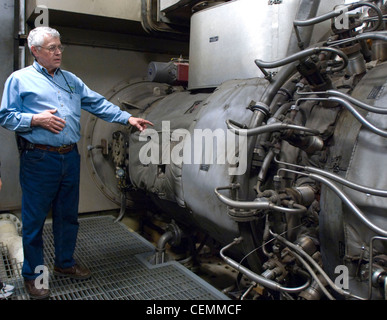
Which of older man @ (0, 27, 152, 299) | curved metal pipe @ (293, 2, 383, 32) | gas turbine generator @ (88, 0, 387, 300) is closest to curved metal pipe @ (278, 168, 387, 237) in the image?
gas turbine generator @ (88, 0, 387, 300)

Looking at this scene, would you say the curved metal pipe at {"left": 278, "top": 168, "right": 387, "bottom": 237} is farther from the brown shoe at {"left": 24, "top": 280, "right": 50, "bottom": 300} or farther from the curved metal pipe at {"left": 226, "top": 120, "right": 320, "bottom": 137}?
the brown shoe at {"left": 24, "top": 280, "right": 50, "bottom": 300}

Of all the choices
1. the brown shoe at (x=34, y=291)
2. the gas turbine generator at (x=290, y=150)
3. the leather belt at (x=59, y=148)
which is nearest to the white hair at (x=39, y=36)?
the leather belt at (x=59, y=148)

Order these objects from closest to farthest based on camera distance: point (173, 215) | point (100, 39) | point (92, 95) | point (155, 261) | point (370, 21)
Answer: point (370, 21), point (92, 95), point (155, 261), point (173, 215), point (100, 39)

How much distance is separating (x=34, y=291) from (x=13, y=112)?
2.95 ft

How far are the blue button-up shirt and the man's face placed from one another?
3 cm

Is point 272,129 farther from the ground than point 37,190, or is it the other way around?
point 272,129

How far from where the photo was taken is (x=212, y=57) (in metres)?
2.41

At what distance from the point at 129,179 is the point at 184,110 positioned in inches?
41.5

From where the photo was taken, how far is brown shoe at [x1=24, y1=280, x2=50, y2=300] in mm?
1824

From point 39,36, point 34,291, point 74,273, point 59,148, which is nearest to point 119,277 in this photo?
point 74,273

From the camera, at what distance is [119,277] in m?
2.11

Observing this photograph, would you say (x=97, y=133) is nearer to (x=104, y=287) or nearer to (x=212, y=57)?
(x=212, y=57)

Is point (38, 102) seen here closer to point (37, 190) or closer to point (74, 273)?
point (37, 190)
